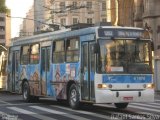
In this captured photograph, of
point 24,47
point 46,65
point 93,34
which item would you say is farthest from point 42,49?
point 93,34

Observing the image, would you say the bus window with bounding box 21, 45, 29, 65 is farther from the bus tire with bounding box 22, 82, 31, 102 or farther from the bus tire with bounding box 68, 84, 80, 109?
the bus tire with bounding box 68, 84, 80, 109

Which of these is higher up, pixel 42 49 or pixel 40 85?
pixel 42 49

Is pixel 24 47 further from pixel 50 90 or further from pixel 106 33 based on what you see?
pixel 106 33

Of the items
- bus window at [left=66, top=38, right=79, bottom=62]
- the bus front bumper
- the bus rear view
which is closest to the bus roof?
bus window at [left=66, top=38, right=79, bottom=62]

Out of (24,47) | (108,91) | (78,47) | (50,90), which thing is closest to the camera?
(108,91)

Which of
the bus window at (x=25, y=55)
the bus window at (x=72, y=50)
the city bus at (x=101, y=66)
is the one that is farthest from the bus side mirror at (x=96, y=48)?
the bus window at (x=25, y=55)

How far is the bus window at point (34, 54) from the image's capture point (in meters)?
23.1

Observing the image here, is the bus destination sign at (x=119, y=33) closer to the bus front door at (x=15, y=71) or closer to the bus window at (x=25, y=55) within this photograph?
the bus window at (x=25, y=55)

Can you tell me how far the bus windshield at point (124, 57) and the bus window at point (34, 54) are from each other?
6.23 meters

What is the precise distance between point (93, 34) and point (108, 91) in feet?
7.07

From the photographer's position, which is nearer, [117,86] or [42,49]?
[117,86]

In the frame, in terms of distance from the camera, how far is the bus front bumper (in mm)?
17109

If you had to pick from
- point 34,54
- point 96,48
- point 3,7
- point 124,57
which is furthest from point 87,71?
point 3,7

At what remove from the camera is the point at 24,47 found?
24.7m
